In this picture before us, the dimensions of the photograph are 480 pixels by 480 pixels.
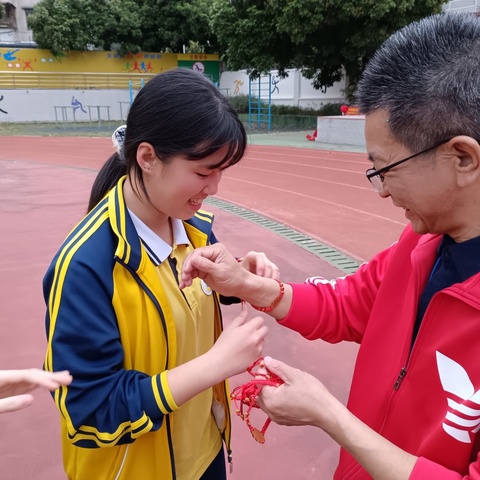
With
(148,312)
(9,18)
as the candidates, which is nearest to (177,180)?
(148,312)

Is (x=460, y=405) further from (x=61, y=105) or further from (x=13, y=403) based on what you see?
(x=61, y=105)

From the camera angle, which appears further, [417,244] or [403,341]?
[417,244]

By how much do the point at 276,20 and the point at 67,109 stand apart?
37.1ft

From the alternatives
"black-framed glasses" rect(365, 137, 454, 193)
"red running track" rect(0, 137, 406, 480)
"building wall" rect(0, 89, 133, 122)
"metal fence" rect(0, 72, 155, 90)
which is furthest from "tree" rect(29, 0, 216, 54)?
"black-framed glasses" rect(365, 137, 454, 193)

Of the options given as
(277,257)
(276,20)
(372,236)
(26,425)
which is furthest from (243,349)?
(276,20)

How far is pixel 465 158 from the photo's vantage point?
1.11 metres

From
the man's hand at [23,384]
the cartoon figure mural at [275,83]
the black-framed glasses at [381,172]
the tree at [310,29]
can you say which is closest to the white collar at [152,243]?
the man's hand at [23,384]

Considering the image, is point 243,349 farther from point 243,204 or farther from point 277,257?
point 243,204

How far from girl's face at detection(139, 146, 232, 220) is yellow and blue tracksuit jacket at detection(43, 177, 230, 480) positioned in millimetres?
112

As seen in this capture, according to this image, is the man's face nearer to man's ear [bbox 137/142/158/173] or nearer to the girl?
the girl

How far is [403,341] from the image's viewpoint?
51.8 inches

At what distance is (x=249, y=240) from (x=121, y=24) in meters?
22.0

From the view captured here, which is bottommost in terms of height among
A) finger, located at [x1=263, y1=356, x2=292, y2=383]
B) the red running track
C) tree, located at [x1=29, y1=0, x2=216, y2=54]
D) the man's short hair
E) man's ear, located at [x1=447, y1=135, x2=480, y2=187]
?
the red running track

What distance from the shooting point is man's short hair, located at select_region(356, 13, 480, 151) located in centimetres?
107
